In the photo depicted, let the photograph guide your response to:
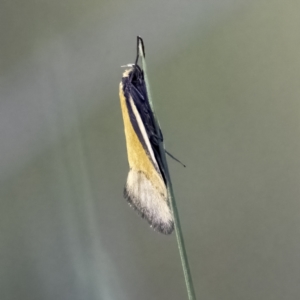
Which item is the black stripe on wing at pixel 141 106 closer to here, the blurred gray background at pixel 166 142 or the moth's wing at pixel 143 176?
the moth's wing at pixel 143 176

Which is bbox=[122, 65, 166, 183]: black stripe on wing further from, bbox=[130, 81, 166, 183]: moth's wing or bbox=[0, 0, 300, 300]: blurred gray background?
bbox=[0, 0, 300, 300]: blurred gray background

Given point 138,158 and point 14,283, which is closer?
point 138,158

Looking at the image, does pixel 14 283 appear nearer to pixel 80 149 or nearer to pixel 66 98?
pixel 80 149

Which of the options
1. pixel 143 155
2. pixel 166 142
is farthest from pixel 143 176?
pixel 166 142

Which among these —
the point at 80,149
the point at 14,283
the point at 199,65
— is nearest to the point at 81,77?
the point at 80,149

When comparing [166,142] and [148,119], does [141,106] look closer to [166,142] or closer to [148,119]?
[148,119]

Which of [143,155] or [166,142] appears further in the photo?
[166,142]
